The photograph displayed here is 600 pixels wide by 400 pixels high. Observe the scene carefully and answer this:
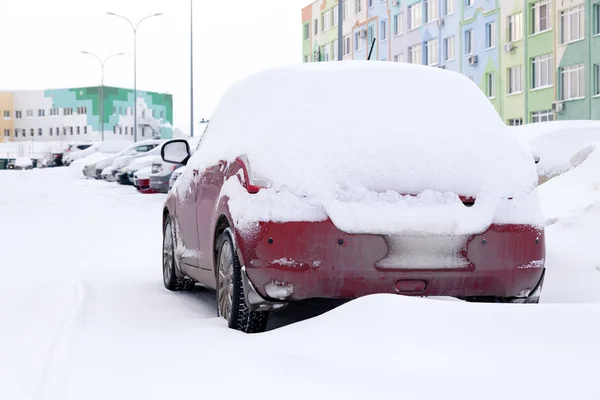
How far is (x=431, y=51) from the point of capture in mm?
55281

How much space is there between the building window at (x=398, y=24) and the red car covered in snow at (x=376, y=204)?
55390 millimetres

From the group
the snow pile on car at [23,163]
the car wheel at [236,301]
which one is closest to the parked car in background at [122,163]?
the car wheel at [236,301]

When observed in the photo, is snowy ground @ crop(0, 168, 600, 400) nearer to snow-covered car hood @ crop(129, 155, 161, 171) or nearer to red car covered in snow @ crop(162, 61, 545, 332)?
red car covered in snow @ crop(162, 61, 545, 332)

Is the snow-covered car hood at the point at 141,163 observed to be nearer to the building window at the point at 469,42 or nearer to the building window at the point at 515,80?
the building window at the point at 515,80

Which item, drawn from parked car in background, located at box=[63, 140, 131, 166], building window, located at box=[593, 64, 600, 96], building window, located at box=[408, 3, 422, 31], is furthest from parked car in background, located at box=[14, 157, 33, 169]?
building window, located at box=[593, 64, 600, 96]

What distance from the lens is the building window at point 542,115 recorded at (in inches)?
1674

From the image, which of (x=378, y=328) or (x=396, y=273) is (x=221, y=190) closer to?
(x=396, y=273)

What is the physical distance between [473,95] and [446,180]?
93 cm

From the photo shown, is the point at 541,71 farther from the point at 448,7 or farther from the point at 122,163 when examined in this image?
the point at 122,163

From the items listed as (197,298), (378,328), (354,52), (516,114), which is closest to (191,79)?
(516,114)

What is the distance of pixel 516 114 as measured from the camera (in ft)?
149

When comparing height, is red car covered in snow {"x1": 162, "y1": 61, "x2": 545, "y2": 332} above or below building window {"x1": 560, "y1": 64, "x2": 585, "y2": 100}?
below

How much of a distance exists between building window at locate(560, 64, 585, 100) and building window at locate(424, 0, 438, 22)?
46.9ft

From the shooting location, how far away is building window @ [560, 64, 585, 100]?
3997cm
